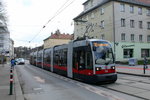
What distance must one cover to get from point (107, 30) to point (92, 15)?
24.5ft

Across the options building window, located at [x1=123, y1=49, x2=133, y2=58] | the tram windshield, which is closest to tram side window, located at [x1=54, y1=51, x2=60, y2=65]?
the tram windshield

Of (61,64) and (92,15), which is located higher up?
(92,15)

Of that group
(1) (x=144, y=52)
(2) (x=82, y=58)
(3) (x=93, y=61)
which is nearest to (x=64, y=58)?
(2) (x=82, y=58)

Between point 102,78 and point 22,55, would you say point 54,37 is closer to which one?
point 22,55

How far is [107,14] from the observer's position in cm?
3584

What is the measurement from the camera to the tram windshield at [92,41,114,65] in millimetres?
10602

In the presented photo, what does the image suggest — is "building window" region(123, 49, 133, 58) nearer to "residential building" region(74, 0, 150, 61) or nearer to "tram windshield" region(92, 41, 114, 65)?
"residential building" region(74, 0, 150, 61)

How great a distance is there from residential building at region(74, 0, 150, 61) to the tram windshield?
22592 millimetres

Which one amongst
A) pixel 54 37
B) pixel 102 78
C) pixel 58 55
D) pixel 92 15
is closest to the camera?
pixel 102 78

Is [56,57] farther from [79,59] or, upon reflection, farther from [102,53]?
[102,53]

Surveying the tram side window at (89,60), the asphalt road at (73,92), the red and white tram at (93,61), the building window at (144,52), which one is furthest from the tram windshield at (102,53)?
the building window at (144,52)

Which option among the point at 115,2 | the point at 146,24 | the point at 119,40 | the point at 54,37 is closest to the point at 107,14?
the point at 115,2

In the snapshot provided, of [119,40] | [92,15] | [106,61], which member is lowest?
[106,61]

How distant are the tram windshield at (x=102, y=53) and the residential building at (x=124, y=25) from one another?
74.1 ft
